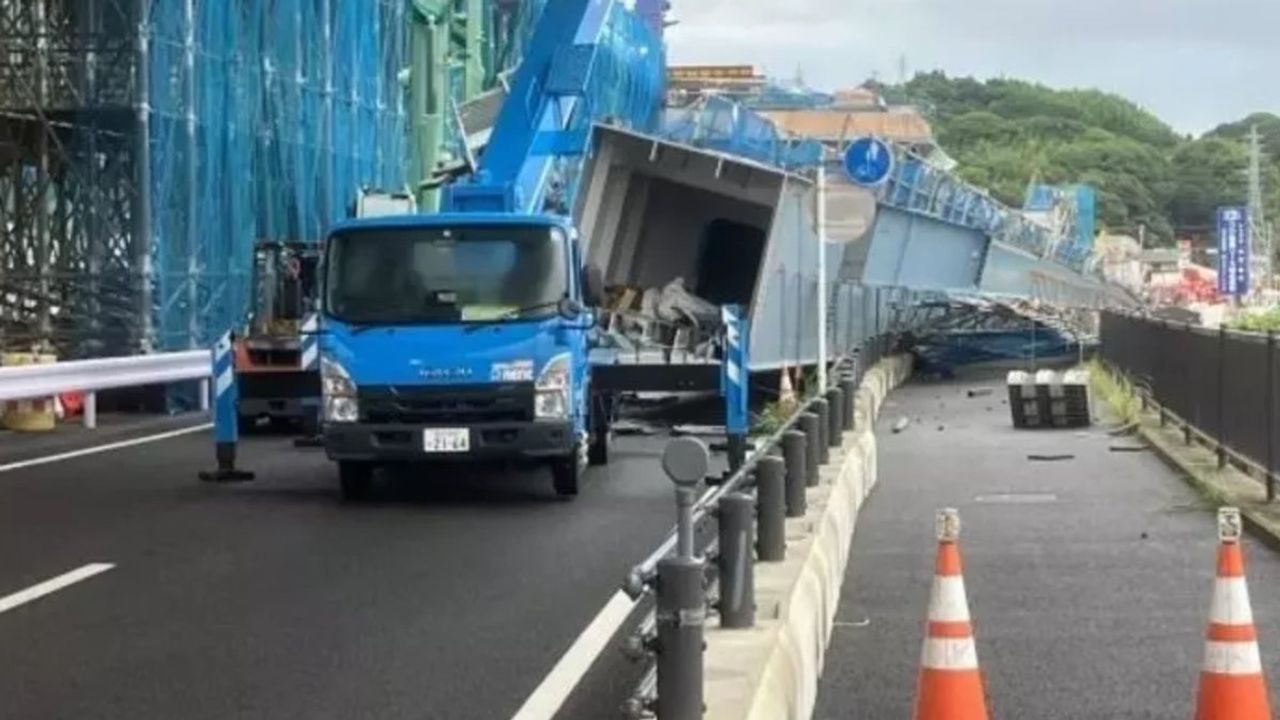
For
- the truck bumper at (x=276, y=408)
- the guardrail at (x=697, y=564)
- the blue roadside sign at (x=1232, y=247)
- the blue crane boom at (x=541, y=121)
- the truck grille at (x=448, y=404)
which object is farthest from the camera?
the blue roadside sign at (x=1232, y=247)

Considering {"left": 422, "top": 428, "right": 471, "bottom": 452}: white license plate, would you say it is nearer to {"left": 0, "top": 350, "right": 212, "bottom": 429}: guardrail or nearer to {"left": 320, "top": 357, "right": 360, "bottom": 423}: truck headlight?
{"left": 320, "top": 357, "right": 360, "bottom": 423}: truck headlight

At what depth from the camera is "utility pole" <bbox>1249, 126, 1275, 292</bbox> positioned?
8606 centimetres

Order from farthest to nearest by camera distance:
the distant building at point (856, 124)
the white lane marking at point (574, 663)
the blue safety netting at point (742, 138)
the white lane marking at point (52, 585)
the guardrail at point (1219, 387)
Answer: the distant building at point (856, 124) → the blue safety netting at point (742, 138) → the guardrail at point (1219, 387) → the white lane marking at point (52, 585) → the white lane marking at point (574, 663)

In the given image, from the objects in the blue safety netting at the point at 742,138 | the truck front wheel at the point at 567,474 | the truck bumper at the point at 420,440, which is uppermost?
the blue safety netting at the point at 742,138

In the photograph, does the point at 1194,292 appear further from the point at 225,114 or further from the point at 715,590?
the point at 715,590

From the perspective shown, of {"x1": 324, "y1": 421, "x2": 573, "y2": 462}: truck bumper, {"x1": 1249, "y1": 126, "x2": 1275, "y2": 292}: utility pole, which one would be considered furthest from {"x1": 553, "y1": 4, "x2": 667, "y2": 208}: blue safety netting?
{"x1": 1249, "y1": 126, "x2": 1275, "y2": 292}: utility pole

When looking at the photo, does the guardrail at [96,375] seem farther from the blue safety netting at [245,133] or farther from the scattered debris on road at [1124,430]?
the scattered debris on road at [1124,430]

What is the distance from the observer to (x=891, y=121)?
66.9 m

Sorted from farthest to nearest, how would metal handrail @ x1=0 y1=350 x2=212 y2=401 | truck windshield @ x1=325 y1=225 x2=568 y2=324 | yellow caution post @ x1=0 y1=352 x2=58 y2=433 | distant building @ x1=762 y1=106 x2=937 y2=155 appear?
distant building @ x1=762 y1=106 x2=937 y2=155, yellow caution post @ x1=0 y1=352 x2=58 y2=433, metal handrail @ x1=0 y1=350 x2=212 y2=401, truck windshield @ x1=325 y1=225 x2=568 y2=324

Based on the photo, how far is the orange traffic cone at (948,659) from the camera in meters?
6.94

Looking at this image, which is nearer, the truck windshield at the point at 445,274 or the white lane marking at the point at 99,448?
the truck windshield at the point at 445,274

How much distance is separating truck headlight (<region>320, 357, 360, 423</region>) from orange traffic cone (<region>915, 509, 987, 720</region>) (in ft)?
31.2

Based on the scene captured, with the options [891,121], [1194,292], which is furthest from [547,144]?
[1194,292]

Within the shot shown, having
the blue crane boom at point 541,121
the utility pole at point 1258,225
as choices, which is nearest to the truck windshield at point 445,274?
the blue crane boom at point 541,121
